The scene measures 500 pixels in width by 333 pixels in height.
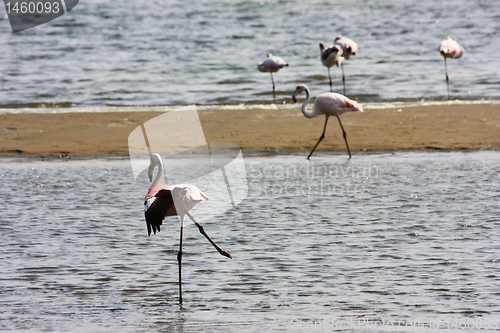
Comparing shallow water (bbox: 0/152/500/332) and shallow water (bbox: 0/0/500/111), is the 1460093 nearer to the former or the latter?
shallow water (bbox: 0/0/500/111)

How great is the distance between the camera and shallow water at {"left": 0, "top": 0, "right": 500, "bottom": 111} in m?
18.9

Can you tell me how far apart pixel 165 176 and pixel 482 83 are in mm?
12764

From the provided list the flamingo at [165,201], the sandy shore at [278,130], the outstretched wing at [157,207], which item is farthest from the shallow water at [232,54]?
the outstretched wing at [157,207]

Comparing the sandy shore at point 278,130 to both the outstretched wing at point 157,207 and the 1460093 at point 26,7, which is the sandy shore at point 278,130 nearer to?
the outstretched wing at point 157,207

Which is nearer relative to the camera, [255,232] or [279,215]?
[255,232]

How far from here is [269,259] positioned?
18.2 feet

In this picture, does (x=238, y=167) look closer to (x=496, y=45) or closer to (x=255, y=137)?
(x=255, y=137)

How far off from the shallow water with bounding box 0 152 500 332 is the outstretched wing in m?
0.62

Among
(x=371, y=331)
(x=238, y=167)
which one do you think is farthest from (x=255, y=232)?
(x=238, y=167)

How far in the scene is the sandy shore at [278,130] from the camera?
12.1 m

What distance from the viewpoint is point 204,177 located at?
9648 mm

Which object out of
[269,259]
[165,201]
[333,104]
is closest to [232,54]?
[333,104]

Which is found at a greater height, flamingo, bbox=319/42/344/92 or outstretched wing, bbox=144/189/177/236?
outstretched wing, bbox=144/189/177/236

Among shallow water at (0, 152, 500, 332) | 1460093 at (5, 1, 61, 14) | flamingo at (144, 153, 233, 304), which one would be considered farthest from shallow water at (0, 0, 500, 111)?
flamingo at (144, 153, 233, 304)
